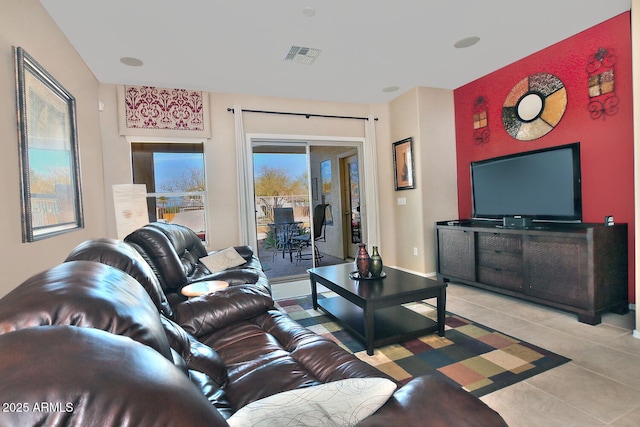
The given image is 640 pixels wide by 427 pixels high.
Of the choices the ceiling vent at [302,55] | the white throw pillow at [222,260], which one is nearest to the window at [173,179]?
the white throw pillow at [222,260]

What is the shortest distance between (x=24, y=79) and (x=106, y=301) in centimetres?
214

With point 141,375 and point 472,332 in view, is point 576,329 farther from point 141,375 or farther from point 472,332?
point 141,375

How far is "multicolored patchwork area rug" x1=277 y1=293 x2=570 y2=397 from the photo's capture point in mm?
1963

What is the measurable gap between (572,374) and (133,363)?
8.15 feet

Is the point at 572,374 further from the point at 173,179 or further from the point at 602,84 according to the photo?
the point at 173,179

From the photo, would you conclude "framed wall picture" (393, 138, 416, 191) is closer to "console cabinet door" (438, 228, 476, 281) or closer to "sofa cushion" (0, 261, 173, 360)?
"console cabinet door" (438, 228, 476, 281)

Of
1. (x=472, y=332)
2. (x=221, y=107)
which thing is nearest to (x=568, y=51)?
(x=472, y=332)

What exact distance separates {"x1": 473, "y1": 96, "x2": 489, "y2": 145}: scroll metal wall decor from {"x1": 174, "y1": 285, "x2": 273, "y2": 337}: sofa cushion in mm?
3707

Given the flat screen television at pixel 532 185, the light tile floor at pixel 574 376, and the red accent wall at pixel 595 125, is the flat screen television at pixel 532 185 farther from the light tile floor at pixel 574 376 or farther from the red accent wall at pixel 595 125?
the light tile floor at pixel 574 376

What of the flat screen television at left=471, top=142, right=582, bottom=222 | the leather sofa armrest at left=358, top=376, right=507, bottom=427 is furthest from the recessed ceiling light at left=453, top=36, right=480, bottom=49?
the leather sofa armrest at left=358, top=376, right=507, bottom=427

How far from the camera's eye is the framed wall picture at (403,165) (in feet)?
15.3

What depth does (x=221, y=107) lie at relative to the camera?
14.5 feet

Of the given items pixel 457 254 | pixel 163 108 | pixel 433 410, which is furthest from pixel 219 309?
pixel 163 108

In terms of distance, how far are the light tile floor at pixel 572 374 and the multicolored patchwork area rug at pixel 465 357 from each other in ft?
0.27
